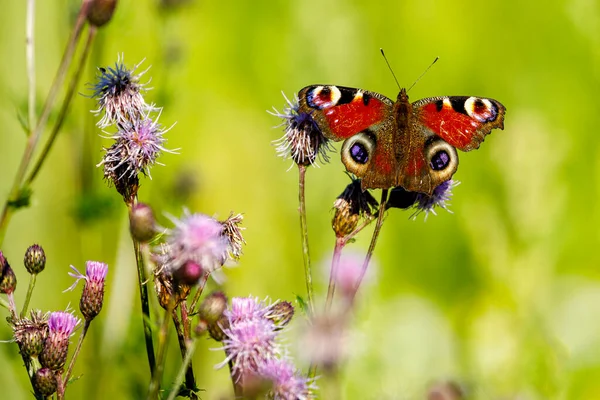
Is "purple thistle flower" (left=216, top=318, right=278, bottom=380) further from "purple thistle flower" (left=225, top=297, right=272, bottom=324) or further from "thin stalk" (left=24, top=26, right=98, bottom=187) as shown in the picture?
"thin stalk" (left=24, top=26, right=98, bottom=187)

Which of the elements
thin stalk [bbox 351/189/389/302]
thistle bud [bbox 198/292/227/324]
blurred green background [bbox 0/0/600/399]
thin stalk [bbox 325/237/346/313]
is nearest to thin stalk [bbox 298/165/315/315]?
thin stalk [bbox 325/237/346/313]

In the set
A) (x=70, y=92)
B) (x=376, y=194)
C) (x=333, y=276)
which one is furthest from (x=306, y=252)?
(x=376, y=194)

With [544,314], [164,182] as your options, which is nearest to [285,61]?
[164,182]

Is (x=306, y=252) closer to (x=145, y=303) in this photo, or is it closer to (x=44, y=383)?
(x=145, y=303)

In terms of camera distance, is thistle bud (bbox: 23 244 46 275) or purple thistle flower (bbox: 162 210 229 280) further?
thistle bud (bbox: 23 244 46 275)

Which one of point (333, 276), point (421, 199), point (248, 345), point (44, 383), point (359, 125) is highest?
point (359, 125)

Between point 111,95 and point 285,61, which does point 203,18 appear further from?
point 111,95
